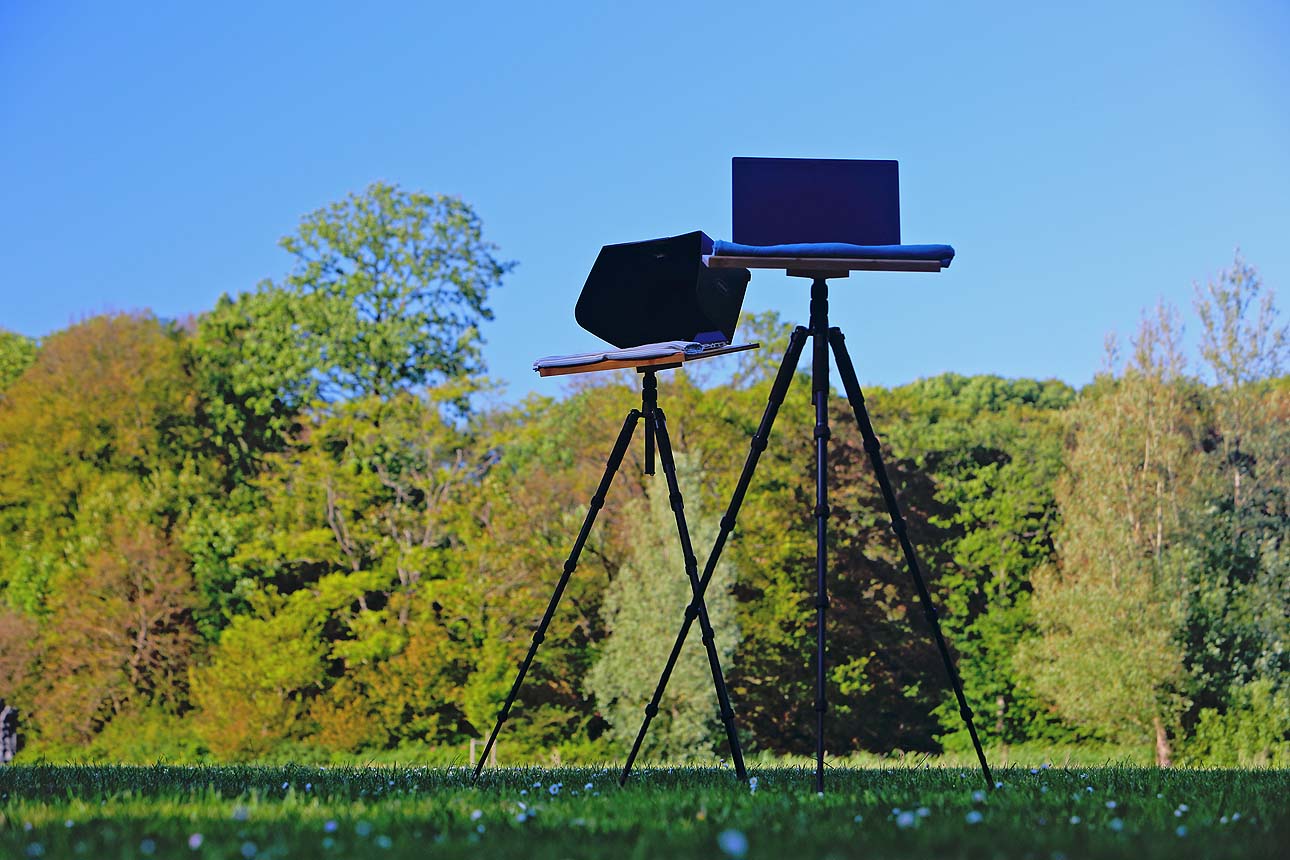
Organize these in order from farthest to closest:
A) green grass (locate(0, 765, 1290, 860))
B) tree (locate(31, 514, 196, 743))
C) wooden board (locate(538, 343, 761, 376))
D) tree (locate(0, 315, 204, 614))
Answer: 1. tree (locate(0, 315, 204, 614))
2. tree (locate(31, 514, 196, 743))
3. wooden board (locate(538, 343, 761, 376))
4. green grass (locate(0, 765, 1290, 860))

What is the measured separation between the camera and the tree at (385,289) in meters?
27.9

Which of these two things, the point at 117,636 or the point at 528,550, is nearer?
the point at 528,550

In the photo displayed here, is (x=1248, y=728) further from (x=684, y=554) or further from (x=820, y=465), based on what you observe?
(x=820, y=465)

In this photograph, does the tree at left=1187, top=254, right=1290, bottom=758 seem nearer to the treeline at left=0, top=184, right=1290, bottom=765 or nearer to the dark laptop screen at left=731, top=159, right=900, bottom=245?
the treeline at left=0, top=184, right=1290, bottom=765

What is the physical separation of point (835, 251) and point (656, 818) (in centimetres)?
261

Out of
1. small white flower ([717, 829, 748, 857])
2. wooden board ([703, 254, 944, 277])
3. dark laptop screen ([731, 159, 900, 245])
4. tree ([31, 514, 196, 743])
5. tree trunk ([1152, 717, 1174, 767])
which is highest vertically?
dark laptop screen ([731, 159, 900, 245])

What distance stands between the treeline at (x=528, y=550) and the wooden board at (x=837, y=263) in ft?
58.4

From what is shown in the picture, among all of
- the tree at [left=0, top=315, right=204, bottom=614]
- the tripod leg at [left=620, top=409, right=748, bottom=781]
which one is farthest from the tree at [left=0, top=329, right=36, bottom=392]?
the tripod leg at [left=620, top=409, right=748, bottom=781]

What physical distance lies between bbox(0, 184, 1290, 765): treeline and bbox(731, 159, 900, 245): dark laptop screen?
17.6m

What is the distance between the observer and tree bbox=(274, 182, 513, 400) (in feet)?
91.6

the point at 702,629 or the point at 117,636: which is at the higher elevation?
the point at 702,629

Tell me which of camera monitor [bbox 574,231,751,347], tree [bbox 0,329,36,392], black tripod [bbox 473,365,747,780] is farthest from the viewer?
tree [bbox 0,329,36,392]

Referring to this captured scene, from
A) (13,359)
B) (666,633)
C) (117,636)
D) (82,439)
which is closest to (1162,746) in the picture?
(666,633)

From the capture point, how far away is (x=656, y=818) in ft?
13.5
